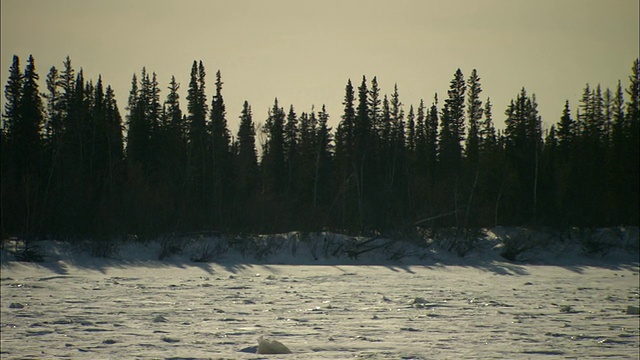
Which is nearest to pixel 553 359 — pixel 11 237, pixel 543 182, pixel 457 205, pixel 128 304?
pixel 128 304

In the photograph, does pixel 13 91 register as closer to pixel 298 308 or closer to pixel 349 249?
pixel 349 249

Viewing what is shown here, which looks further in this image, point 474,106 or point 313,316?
point 474,106

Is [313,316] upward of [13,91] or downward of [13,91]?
downward

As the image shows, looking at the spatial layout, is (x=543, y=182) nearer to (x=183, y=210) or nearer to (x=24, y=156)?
(x=183, y=210)

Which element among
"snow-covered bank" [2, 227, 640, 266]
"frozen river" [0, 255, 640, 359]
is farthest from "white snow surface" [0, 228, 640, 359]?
"snow-covered bank" [2, 227, 640, 266]

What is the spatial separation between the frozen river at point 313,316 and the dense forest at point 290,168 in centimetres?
979

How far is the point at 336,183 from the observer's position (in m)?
51.0

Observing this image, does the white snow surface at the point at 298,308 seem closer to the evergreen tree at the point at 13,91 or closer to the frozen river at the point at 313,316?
the frozen river at the point at 313,316

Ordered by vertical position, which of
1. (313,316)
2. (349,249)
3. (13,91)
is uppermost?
(13,91)

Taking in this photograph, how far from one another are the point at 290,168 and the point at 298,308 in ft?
153

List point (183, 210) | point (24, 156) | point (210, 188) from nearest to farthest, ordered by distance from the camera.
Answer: point (183, 210), point (24, 156), point (210, 188)

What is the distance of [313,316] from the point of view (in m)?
12.3

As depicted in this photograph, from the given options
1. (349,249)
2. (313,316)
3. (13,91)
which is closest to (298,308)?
(313,316)

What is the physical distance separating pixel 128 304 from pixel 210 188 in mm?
35002
